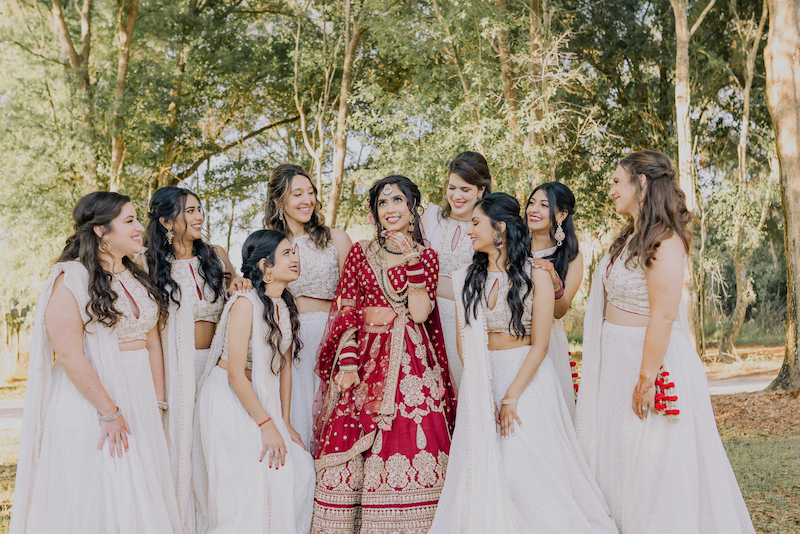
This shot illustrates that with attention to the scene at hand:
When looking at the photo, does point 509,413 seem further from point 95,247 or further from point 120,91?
point 120,91

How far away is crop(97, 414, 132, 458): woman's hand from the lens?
3.09 m

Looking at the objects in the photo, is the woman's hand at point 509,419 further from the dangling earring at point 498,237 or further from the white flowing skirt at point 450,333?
the dangling earring at point 498,237

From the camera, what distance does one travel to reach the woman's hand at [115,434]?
3.09 meters

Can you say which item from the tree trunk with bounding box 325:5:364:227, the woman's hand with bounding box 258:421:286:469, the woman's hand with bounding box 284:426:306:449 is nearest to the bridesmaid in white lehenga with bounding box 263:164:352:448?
the woman's hand with bounding box 284:426:306:449

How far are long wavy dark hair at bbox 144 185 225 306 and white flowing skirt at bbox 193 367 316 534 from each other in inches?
21.2

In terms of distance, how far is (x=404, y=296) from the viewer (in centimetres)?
364

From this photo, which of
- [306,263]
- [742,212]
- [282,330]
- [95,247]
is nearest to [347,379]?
[282,330]

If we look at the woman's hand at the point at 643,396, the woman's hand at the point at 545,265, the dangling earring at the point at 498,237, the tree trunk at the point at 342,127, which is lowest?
the woman's hand at the point at 643,396

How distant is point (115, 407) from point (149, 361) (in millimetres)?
384

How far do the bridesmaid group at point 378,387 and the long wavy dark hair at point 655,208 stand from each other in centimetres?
1

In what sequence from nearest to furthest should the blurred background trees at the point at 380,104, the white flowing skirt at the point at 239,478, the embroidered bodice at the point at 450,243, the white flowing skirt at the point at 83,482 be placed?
1. the white flowing skirt at the point at 83,482
2. the white flowing skirt at the point at 239,478
3. the embroidered bodice at the point at 450,243
4. the blurred background trees at the point at 380,104

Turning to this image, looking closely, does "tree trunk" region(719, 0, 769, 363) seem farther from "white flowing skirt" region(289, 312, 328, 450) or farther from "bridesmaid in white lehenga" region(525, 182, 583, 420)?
"white flowing skirt" region(289, 312, 328, 450)

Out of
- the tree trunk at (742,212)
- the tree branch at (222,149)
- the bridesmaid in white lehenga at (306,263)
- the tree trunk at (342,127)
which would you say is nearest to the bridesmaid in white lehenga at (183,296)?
the bridesmaid in white lehenga at (306,263)

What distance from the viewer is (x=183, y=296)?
3746 mm
